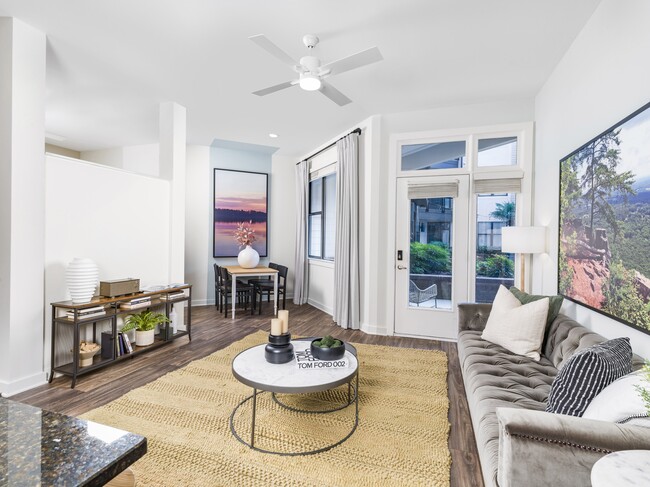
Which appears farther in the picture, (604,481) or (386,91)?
(386,91)

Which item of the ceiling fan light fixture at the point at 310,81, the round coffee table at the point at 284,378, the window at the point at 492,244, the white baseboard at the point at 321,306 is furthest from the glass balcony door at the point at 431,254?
the round coffee table at the point at 284,378

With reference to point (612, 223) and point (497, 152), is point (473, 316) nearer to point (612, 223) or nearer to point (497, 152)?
point (612, 223)

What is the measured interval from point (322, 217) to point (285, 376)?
4319 mm

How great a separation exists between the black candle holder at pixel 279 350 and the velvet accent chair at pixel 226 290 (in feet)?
9.67

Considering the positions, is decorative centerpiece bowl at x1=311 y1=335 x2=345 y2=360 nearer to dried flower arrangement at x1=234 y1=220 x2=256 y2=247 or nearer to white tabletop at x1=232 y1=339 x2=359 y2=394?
white tabletop at x1=232 y1=339 x2=359 y2=394

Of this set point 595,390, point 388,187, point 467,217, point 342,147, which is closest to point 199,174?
point 342,147

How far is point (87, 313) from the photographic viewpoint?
2.87m

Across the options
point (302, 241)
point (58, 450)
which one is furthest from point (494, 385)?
point (302, 241)

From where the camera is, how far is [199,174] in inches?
232

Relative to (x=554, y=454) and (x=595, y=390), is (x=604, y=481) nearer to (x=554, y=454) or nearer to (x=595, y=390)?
(x=554, y=454)

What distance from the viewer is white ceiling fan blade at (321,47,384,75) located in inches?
92.2

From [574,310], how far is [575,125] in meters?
1.44

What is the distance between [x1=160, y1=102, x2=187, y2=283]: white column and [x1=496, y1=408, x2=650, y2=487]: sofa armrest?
12.9 feet

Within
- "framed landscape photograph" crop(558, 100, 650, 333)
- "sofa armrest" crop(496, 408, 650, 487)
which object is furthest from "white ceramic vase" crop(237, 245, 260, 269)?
"sofa armrest" crop(496, 408, 650, 487)
